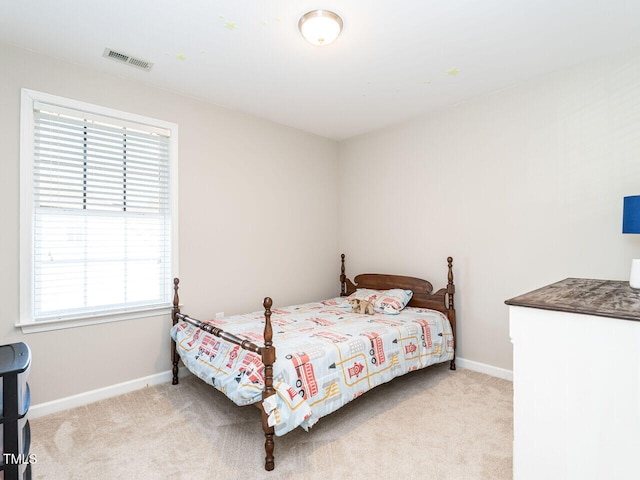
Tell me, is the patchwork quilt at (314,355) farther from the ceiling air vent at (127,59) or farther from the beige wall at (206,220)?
the ceiling air vent at (127,59)

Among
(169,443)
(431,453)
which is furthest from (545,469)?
(169,443)

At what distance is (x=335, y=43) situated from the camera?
2.38 m

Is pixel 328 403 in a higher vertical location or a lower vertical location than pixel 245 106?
lower

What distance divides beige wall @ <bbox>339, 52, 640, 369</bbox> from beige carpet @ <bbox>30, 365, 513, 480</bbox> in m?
1.02

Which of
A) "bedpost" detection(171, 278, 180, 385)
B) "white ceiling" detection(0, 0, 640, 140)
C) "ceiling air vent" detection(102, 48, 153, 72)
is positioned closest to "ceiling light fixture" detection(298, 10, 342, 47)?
"white ceiling" detection(0, 0, 640, 140)

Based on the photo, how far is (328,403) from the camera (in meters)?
2.21

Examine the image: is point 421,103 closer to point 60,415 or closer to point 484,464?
point 484,464

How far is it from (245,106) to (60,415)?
2.99 metres

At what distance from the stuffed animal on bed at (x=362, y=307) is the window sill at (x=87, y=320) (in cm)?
174

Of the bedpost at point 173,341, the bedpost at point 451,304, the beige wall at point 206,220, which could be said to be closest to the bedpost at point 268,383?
the bedpost at point 173,341

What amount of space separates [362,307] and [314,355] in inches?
49.9

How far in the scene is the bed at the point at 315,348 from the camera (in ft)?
6.57

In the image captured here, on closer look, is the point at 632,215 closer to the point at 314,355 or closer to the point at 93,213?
the point at 314,355

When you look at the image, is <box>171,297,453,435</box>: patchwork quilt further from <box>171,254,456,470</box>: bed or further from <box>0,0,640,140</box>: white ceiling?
<box>0,0,640,140</box>: white ceiling
